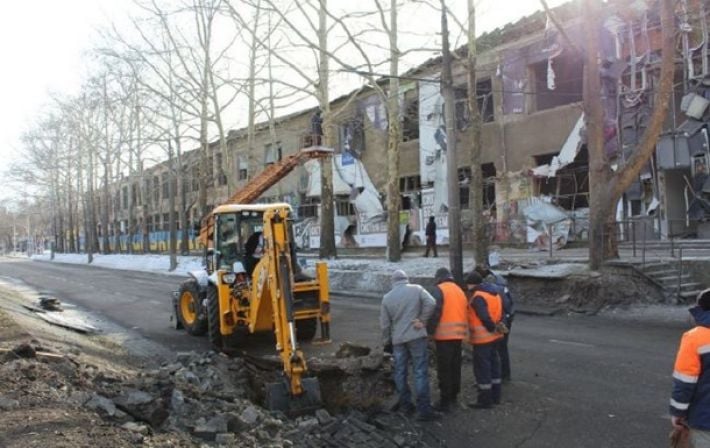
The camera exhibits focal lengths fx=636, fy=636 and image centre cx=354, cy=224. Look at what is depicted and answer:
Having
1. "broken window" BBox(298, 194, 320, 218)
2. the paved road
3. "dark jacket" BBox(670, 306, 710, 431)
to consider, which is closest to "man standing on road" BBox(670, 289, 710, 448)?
"dark jacket" BBox(670, 306, 710, 431)

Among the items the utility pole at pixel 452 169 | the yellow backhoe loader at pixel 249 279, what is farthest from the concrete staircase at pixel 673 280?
the yellow backhoe loader at pixel 249 279

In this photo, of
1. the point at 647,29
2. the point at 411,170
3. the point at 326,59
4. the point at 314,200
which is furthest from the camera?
the point at 314,200

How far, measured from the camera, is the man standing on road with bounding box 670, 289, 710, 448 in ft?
12.5

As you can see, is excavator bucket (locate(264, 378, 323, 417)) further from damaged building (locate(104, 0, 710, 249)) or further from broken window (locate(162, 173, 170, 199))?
broken window (locate(162, 173, 170, 199))

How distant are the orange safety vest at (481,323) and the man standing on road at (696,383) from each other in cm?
356

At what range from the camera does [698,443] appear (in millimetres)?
3891

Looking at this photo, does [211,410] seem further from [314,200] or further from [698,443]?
[314,200]

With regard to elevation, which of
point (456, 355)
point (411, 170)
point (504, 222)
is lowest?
point (456, 355)

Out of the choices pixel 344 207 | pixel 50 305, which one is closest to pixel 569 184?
pixel 344 207

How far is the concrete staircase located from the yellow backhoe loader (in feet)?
28.6

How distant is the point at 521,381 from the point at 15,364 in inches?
253

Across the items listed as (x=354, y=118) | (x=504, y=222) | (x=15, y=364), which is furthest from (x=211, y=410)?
(x=354, y=118)

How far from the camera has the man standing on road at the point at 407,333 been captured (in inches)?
284

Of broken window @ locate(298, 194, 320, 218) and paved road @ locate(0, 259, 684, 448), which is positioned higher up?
broken window @ locate(298, 194, 320, 218)
